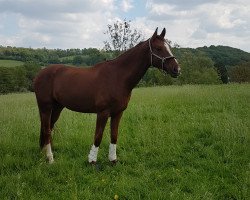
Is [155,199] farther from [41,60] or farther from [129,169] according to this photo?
[41,60]

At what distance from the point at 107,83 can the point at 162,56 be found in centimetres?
116

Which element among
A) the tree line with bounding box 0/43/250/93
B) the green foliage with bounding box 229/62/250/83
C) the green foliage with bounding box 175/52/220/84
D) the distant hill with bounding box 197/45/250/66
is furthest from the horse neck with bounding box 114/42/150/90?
the distant hill with bounding box 197/45/250/66

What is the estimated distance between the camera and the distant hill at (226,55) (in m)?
79.4

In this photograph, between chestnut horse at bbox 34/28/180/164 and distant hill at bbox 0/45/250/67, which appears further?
distant hill at bbox 0/45/250/67

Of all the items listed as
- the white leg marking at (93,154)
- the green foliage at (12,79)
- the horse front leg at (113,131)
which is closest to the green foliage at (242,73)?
the green foliage at (12,79)

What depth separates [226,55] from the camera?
8419cm

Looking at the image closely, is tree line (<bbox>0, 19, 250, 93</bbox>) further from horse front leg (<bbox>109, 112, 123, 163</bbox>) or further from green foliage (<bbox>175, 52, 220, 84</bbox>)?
horse front leg (<bbox>109, 112, 123, 163</bbox>)

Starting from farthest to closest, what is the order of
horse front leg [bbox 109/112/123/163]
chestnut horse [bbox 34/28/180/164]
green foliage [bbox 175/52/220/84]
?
green foliage [bbox 175/52/220/84]
horse front leg [bbox 109/112/123/163]
chestnut horse [bbox 34/28/180/164]

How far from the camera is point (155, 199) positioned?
499 centimetres

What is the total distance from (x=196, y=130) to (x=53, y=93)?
3.79 m

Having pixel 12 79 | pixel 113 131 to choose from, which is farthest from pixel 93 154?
pixel 12 79

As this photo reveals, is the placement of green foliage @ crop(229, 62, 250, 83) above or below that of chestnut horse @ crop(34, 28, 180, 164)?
below

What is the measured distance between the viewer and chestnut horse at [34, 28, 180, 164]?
6.08 meters

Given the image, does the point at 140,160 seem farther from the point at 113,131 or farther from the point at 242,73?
the point at 242,73
